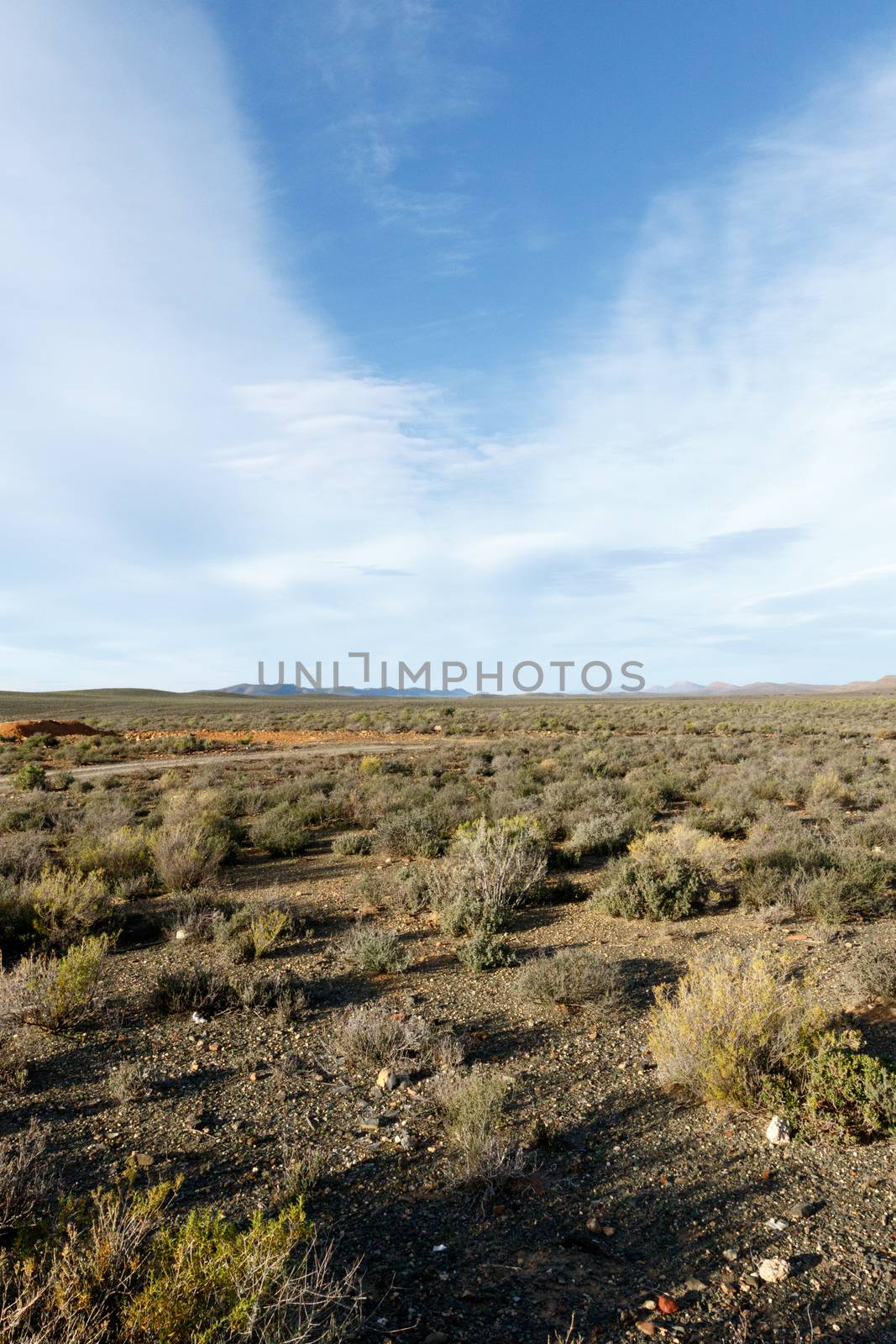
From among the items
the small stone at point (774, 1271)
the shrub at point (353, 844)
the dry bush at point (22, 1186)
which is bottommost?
the small stone at point (774, 1271)

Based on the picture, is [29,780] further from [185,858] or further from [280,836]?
[185,858]

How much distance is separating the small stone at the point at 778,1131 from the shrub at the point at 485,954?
3.32 metres

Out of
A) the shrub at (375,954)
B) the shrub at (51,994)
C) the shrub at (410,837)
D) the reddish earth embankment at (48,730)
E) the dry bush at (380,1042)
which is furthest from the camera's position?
the reddish earth embankment at (48,730)

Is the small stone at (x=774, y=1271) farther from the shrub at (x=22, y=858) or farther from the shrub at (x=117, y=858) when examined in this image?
the shrub at (x=22, y=858)

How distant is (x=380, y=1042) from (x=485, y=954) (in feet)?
6.96

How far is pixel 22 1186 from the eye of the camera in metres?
3.78

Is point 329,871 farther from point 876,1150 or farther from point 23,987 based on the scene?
point 876,1150

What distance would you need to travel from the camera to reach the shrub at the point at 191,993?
6.59 m

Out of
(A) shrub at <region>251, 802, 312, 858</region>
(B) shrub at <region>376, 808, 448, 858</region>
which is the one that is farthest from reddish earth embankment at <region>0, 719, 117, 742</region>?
(B) shrub at <region>376, 808, 448, 858</region>

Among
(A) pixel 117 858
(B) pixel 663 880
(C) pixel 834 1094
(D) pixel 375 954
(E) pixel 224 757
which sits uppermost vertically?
(B) pixel 663 880

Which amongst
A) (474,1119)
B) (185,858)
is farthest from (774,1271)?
(185,858)

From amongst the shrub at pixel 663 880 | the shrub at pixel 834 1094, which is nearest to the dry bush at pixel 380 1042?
the shrub at pixel 834 1094

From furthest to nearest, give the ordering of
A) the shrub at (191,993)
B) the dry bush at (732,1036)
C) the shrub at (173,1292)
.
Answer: the shrub at (191,993) → the dry bush at (732,1036) → the shrub at (173,1292)

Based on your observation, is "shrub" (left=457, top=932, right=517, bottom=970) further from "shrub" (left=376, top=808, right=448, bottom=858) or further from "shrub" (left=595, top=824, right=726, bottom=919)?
"shrub" (left=376, top=808, right=448, bottom=858)
